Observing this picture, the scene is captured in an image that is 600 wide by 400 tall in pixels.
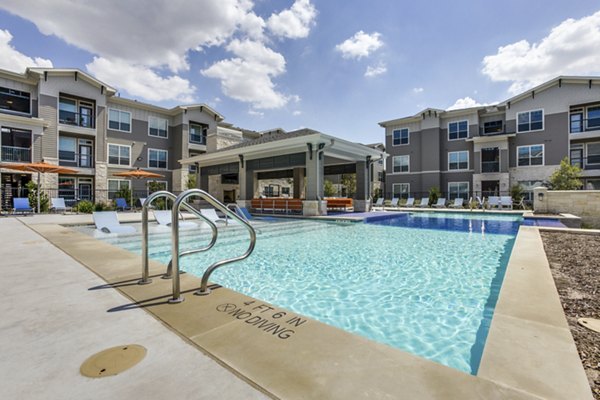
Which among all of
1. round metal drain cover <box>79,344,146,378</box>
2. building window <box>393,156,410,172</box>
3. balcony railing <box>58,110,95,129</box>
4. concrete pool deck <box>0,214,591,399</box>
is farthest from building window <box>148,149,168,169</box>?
round metal drain cover <box>79,344,146,378</box>

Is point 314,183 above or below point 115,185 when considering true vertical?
below

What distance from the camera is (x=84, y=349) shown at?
6.70ft

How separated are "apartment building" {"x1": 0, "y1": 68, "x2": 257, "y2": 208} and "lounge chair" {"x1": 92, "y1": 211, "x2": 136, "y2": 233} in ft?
48.8

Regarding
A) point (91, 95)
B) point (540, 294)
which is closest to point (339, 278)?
point (540, 294)

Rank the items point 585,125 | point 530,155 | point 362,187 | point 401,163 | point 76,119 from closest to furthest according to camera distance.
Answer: point 362,187 → point 76,119 → point 585,125 → point 530,155 → point 401,163

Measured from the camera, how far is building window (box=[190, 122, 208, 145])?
2877 cm

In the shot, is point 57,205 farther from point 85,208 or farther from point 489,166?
point 489,166

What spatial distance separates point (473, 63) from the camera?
1539 cm

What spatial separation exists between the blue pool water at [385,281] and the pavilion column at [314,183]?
652cm

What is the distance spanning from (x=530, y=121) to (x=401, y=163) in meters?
11.4

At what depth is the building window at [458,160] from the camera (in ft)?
89.3

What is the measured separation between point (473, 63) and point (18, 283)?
19.7 metres

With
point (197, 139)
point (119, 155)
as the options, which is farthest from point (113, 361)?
point (197, 139)

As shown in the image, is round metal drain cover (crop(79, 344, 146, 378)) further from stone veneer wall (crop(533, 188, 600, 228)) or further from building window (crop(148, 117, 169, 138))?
building window (crop(148, 117, 169, 138))
